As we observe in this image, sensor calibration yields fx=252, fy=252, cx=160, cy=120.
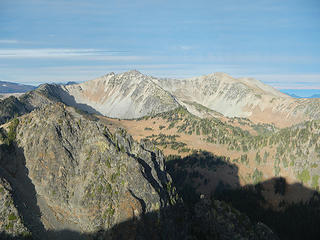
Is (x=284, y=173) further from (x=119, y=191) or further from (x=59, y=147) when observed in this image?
(x=59, y=147)

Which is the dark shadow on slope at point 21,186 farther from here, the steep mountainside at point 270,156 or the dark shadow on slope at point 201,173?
the steep mountainside at point 270,156

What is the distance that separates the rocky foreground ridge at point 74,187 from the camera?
127 feet

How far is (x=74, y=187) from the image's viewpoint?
4506 centimetres

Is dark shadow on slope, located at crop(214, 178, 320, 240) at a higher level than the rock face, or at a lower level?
lower

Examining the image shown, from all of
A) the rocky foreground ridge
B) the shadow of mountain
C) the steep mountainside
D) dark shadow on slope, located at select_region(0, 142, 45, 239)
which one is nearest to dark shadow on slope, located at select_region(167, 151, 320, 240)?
the shadow of mountain

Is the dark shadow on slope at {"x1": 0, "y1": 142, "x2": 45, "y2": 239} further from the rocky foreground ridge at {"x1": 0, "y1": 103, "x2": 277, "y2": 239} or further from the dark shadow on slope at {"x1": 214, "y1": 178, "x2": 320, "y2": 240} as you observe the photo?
the dark shadow on slope at {"x1": 214, "y1": 178, "x2": 320, "y2": 240}

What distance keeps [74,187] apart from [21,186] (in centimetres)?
840

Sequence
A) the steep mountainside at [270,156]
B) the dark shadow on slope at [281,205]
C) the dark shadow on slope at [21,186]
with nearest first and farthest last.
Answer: the dark shadow on slope at [21,186]
the dark shadow on slope at [281,205]
the steep mountainside at [270,156]

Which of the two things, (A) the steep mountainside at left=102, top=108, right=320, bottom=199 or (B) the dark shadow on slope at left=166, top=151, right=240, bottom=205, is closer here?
(A) the steep mountainside at left=102, top=108, right=320, bottom=199

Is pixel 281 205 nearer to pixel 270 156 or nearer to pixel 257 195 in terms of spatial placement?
pixel 257 195

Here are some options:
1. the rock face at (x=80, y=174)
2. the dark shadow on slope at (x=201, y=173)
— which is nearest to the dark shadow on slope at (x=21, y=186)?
the rock face at (x=80, y=174)

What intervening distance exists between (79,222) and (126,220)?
25.4 feet

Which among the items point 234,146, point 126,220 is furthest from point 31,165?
point 234,146

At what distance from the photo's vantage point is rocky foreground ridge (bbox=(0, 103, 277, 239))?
38.8 m
